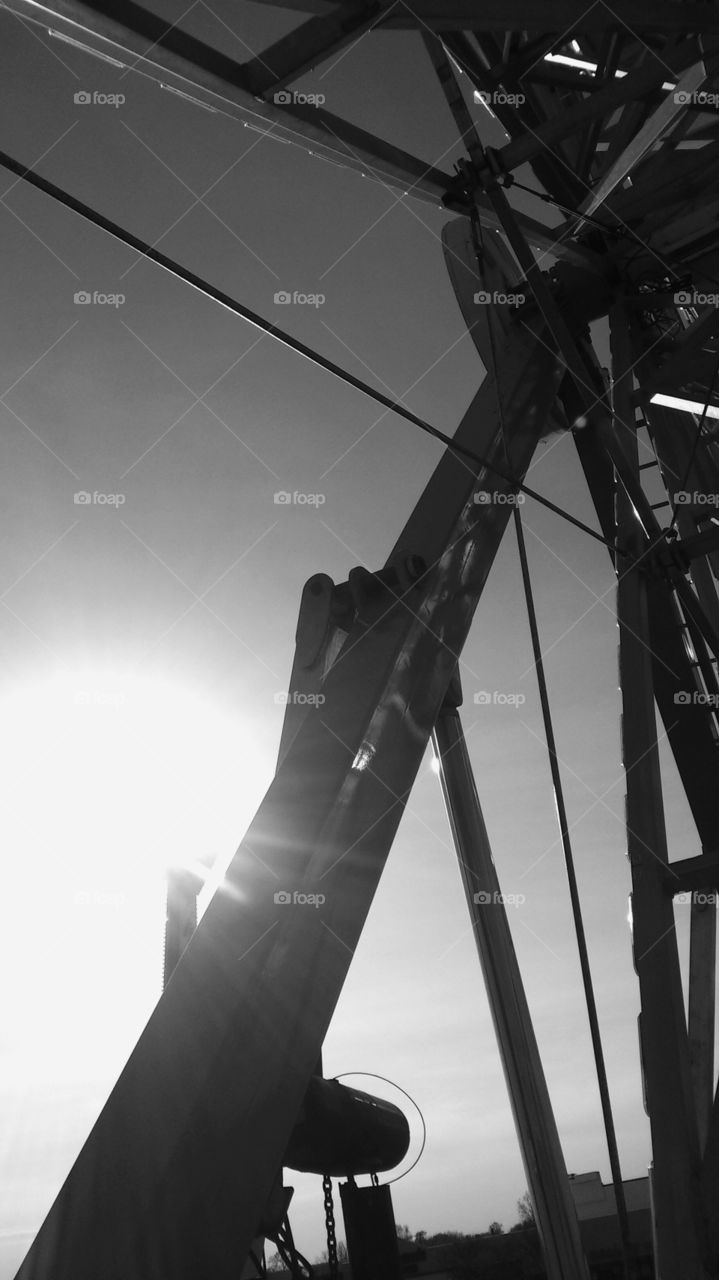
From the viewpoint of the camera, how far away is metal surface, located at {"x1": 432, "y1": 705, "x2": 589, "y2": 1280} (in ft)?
14.7

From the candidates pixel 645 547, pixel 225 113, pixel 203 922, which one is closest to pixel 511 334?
pixel 645 547

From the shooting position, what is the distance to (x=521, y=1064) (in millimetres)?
4590

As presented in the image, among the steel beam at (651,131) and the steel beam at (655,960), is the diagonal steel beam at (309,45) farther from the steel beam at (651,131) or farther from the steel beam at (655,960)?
the steel beam at (655,960)

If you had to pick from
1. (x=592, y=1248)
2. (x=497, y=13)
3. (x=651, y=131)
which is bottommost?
(x=592, y=1248)

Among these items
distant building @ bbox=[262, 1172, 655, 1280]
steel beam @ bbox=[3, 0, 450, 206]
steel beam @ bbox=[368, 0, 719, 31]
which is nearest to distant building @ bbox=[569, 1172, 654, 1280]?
distant building @ bbox=[262, 1172, 655, 1280]

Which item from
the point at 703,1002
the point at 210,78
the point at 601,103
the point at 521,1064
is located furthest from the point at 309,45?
the point at 703,1002

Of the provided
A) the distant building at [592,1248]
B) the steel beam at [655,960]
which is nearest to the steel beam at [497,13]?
the steel beam at [655,960]

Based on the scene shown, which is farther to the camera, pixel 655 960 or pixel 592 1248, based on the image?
pixel 592 1248

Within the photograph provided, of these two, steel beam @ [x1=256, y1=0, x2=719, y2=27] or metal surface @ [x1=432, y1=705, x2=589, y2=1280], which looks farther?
metal surface @ [x1=432, y1=705, x2=589, y2=1280]

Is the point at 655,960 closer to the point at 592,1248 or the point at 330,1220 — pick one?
the point at 330,1220

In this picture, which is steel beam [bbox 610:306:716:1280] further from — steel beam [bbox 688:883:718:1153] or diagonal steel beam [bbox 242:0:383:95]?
diagonal steel beam [bbox 242:0:383:95]

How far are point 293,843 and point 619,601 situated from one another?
4209 mm

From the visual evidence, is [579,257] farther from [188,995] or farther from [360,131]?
[188,995]

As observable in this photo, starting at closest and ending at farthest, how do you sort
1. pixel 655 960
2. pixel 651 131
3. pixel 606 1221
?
pixel 655 960 → pixel 651 131 → pixel 606 1221
